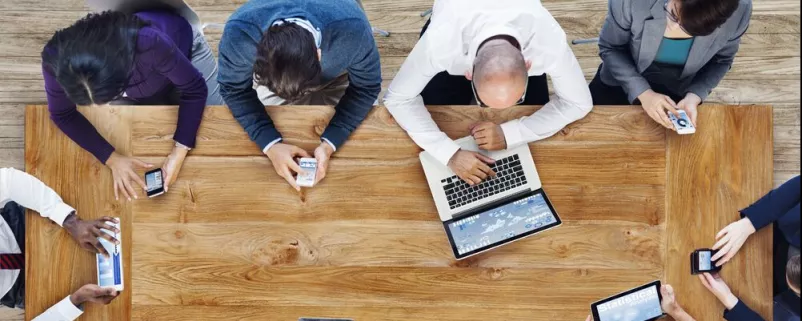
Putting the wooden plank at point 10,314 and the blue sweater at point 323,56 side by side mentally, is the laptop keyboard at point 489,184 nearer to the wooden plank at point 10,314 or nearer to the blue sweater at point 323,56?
the blue sweater at point 323,56

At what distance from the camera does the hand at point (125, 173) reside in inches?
71.1

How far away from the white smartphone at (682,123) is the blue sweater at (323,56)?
83 cm

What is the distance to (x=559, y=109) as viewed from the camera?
68.7 inches

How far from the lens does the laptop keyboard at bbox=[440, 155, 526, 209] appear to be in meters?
1.79

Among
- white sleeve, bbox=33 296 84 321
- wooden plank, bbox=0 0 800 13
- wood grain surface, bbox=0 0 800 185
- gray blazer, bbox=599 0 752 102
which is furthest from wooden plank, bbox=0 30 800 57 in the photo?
white sleeve, bbox=33 296 84 321

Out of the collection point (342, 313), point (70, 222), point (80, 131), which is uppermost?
point (80, 131)

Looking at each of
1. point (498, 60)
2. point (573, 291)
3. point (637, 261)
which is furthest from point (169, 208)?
point (637, 261)

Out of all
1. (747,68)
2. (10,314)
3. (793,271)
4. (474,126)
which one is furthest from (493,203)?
(10,314)

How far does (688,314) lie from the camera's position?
176 centimetres

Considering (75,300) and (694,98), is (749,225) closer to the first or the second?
(694,98)

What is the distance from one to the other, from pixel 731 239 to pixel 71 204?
74.0 inches

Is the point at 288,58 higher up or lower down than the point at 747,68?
higher up

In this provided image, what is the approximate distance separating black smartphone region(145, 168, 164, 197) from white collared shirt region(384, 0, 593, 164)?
2.25ft

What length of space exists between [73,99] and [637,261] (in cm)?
157
